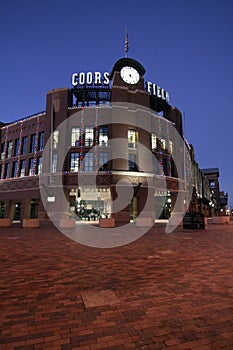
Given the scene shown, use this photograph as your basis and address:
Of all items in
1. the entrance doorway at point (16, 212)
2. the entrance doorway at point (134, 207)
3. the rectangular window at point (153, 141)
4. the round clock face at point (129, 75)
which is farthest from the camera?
the entrance doorway at point (16, 212)

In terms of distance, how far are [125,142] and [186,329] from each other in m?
26.9

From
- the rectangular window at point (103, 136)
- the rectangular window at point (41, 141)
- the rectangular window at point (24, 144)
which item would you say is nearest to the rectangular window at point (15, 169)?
the rectangular window at point (24, 144)

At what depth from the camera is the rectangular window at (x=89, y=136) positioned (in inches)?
1140

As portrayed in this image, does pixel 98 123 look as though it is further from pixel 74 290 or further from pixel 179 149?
pixel 74 290

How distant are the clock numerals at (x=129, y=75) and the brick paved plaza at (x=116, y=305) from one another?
100.0 ft

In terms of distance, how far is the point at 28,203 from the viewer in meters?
31.0

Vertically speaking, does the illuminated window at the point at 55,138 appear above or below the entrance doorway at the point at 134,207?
above

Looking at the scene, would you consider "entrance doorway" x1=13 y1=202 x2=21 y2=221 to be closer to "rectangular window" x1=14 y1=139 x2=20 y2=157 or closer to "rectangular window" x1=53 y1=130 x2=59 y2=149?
"rectangular window" x1=14 y1=139 x2=20 y2=157

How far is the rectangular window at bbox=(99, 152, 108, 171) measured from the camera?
27.9 metres

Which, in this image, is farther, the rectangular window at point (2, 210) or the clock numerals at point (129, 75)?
the rectangular window at point (2, 210)

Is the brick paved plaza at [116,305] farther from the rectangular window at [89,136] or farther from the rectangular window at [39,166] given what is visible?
the rectangular window at [39,166]

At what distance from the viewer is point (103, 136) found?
1150 inches

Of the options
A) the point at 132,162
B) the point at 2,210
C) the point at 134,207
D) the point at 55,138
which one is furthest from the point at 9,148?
the point at 134,207

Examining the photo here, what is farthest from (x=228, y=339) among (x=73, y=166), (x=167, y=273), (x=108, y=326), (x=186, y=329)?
(x=73, y=166)
